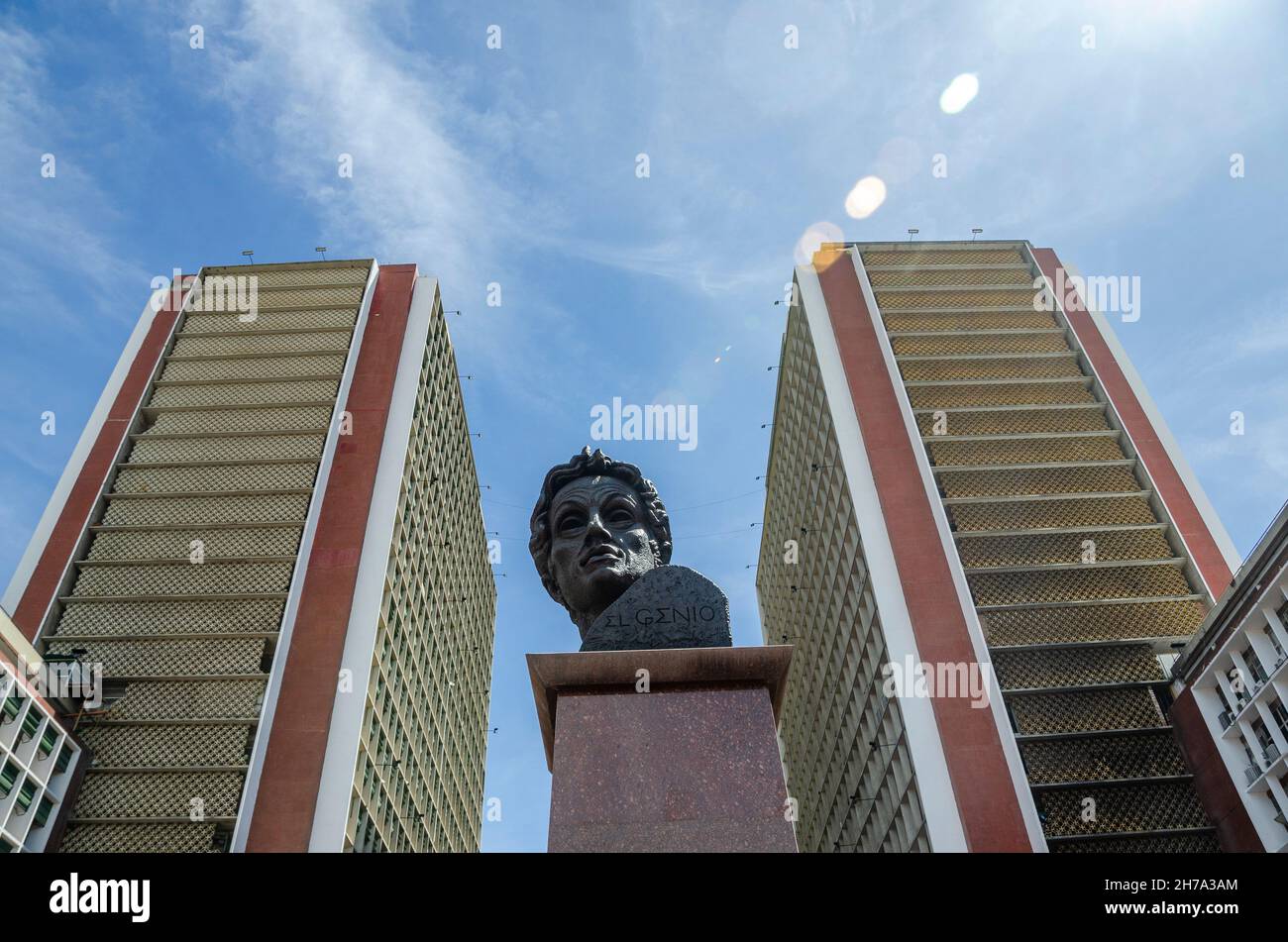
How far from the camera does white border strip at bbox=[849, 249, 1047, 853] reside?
91.0 ft

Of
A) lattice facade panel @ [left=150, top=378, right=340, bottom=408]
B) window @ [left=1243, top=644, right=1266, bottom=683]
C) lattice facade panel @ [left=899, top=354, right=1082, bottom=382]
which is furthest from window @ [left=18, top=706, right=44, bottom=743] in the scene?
lattice facade panel @ [left=899, top=354, right=1082, bottom=382]

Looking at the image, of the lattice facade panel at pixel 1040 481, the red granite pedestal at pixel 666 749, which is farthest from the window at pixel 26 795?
the lattice facade panel at pixel 1040 481

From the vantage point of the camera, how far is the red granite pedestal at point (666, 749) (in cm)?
766

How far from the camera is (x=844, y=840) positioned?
39.5 metres

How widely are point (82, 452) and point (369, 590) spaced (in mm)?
15108

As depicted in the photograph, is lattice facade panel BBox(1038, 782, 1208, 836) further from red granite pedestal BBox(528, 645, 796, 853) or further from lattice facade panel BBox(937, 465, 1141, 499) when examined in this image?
red granite pedestal BBox(528, 645, 796, 853)

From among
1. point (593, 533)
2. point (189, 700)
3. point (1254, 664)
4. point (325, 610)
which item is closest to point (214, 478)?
point (325, 610)

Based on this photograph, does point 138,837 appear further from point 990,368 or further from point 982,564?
point 990,368

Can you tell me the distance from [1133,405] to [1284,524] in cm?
1760

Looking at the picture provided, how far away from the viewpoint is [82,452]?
3800 cm

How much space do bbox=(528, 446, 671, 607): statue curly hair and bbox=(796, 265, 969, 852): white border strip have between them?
1843 centimetres

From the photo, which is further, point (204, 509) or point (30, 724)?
point (204, 509)
